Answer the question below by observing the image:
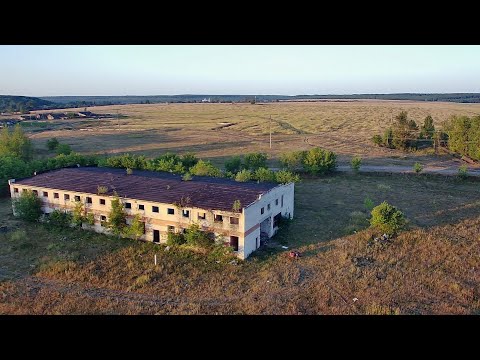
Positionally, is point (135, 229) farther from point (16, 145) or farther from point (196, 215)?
point (16, 145)

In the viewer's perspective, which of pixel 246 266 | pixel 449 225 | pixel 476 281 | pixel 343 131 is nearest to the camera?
pixel 476 281

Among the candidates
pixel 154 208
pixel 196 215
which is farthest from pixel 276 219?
pixel 154 208

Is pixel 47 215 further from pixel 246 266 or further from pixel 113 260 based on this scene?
pixel 246 266

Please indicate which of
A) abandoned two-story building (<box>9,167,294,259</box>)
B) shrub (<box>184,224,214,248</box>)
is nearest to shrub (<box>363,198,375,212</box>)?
abandoned two-story building (<box>9,167,294,259</box>)
